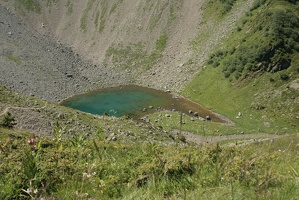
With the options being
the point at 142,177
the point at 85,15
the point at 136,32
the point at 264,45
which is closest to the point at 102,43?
the point at 136,32

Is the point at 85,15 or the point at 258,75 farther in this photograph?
the point at 85,15

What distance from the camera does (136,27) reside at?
4309 inches

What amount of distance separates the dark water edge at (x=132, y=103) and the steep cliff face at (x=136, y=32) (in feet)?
16.7

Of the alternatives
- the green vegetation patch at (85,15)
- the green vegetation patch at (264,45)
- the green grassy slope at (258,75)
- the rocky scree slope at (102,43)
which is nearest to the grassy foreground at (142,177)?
the green grassy slope at (258,75)

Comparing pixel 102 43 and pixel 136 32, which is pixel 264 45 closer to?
pixel 136 32

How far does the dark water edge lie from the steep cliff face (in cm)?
508

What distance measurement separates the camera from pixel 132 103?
3118 inches

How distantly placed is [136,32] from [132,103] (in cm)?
3757

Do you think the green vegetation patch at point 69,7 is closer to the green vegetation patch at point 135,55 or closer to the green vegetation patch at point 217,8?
the green vegetation patch at point 135,55

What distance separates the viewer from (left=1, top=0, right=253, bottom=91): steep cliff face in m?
93.2

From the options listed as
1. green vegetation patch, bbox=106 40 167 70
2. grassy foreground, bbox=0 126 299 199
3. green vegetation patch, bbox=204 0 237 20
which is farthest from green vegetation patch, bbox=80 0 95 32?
grassy foreground, bbox=0 126 299 199

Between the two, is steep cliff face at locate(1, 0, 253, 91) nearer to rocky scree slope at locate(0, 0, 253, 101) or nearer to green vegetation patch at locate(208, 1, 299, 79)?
rocky scree slope at locate(0, 0, 253, 101)

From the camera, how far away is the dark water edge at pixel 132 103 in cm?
7219

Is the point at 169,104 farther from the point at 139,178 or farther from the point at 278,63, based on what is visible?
the point at 139,178
